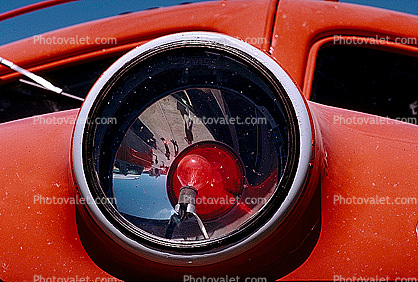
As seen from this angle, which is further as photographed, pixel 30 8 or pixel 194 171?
pixel 30 8

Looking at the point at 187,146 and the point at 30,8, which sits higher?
the point at 30,8

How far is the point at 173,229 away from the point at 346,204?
490 millimetres

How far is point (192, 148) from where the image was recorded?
119 cm

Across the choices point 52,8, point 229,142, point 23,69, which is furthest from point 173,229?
point 52,8

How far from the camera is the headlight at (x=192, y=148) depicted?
1.03 m

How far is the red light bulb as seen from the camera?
113 centimetres

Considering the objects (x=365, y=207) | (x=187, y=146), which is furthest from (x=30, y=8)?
(x=365, y=207)

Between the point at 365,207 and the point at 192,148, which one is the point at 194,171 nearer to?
the point at 192,148

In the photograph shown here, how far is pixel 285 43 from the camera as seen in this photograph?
183 centimetres

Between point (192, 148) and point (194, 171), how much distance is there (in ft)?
0.26

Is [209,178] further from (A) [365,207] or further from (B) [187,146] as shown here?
(A) [365,207]

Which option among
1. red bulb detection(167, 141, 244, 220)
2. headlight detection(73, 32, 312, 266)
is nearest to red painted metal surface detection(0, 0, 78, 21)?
headlight detection(73, 32, 312, 266)

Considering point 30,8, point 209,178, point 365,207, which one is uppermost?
point 30,8

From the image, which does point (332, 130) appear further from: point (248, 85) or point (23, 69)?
point (23, 69)
